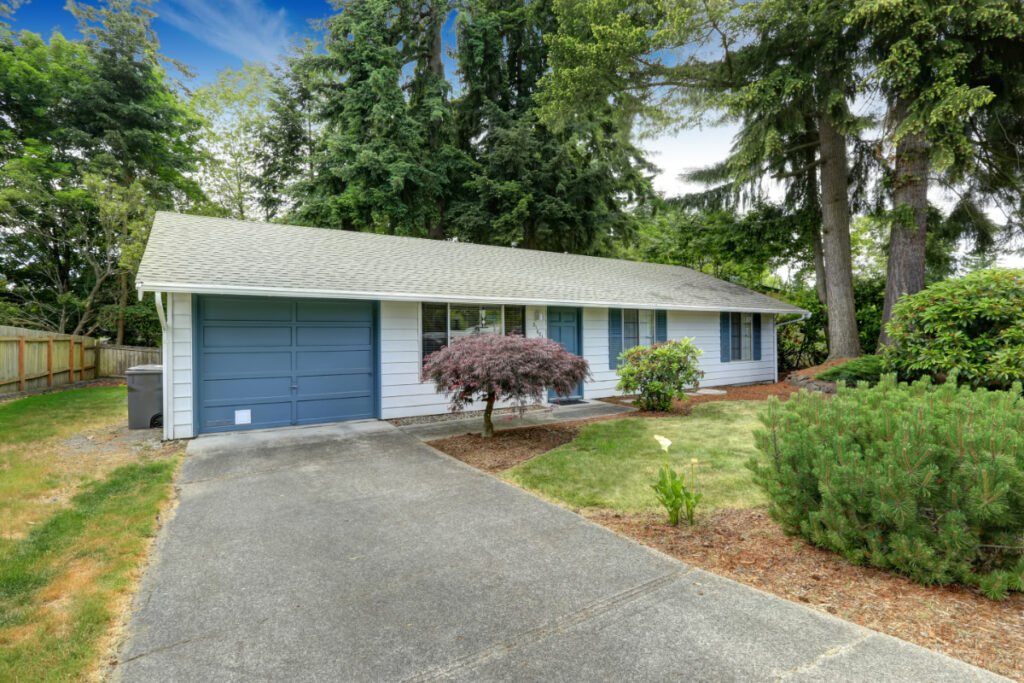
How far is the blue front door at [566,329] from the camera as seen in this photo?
10148 mm

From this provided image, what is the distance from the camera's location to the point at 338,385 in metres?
8.10

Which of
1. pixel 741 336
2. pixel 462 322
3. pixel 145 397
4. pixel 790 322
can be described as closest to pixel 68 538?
pixel 145 397

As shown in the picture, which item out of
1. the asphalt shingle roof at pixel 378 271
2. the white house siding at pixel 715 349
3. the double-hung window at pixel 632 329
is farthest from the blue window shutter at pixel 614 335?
the white house siding at pixel 715 349

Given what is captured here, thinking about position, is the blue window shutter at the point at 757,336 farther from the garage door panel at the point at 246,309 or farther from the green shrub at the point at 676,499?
the garage door panel at the point at 246,309

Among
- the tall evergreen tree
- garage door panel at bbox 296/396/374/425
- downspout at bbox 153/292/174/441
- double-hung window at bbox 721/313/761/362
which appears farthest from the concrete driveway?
the tall evergreen tree

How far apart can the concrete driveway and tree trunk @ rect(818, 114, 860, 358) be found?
1218 centimetres

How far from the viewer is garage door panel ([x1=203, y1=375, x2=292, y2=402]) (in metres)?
7.10

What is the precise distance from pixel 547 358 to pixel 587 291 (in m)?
4.74

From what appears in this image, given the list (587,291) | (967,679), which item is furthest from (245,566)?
(587,291)

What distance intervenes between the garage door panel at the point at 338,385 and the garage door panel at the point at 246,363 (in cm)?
37

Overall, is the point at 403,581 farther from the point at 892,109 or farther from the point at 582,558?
the point at 892,109

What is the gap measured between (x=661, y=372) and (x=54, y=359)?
16185 millimetres

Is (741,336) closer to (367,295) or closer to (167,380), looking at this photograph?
(367,295)

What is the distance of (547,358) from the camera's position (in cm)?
631
